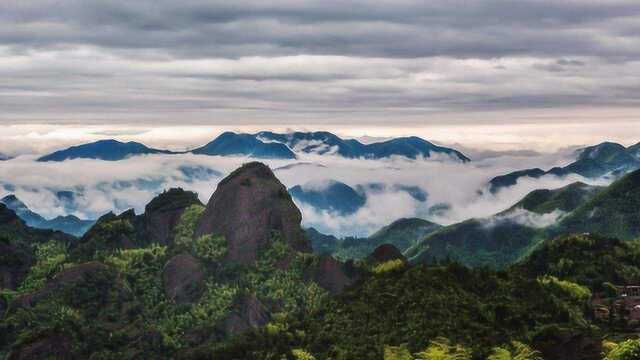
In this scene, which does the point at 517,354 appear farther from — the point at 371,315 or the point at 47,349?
the point at 47,349

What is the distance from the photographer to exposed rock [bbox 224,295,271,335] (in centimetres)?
17988

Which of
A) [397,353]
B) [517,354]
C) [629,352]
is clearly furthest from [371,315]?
[629,352]

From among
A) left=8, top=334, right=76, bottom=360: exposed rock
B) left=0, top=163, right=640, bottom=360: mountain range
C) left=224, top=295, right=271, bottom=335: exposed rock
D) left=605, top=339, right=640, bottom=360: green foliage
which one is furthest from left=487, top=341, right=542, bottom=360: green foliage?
left=224, top=295, right=271, bottom=335: exposed rock

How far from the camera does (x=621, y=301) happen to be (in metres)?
145

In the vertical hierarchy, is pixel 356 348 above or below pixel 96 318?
above

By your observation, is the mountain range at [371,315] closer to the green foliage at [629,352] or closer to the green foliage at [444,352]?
the green foliage at [629,352]

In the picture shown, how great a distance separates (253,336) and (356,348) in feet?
81.6

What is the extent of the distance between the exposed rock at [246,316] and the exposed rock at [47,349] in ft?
102

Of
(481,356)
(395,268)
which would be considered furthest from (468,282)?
(481,356)

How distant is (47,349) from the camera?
6176 inches

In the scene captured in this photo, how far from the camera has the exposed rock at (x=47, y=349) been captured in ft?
504

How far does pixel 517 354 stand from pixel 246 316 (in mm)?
90261

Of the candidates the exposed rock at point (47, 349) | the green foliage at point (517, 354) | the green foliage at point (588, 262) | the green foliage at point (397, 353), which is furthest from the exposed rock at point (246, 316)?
the green foliage at point (517, 354)

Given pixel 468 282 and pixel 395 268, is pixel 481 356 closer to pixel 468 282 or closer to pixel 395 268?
pixel 468 282
